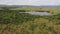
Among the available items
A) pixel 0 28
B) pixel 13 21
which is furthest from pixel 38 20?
pixel 0 28

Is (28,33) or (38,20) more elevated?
(38,20)

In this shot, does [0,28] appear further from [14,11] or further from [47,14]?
[47,14]

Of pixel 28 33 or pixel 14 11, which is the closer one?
pixel 28 33

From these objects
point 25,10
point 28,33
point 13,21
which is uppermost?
point 25,10

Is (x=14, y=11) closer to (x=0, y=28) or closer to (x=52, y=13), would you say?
(x=0, y=28)
